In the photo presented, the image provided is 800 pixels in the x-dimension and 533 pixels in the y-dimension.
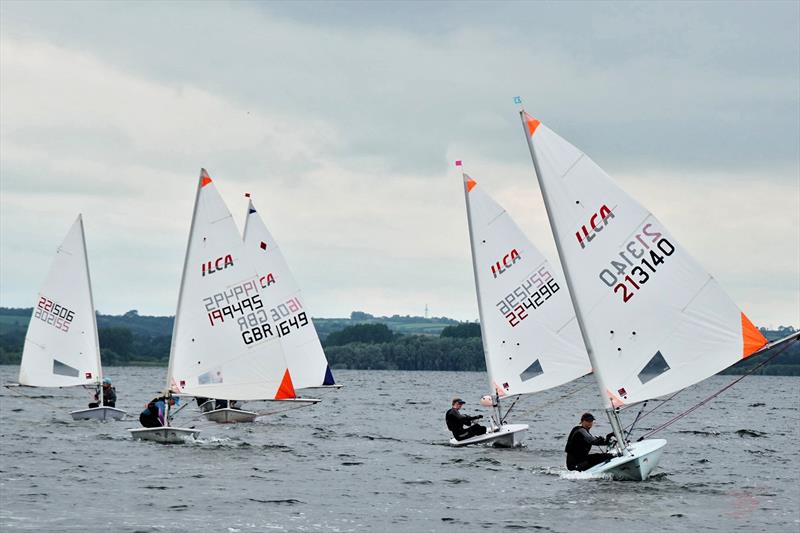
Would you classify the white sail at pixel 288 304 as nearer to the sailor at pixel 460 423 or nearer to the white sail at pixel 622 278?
the sailor at pixel 460 423

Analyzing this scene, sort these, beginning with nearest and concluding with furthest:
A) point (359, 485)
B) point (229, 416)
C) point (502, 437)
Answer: point (359, 485), point (502, 437), point (229, 416)

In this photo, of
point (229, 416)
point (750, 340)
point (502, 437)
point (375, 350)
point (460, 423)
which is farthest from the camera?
point (375, 350)

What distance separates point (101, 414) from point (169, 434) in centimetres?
1222

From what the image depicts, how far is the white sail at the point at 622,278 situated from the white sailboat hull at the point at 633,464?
4.74 feet

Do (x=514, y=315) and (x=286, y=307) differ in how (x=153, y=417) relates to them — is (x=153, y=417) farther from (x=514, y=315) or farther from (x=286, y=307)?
(x=286, y=307)

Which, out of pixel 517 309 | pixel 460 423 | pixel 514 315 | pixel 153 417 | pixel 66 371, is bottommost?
pixel 460 423

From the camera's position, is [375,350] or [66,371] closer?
[66,371]

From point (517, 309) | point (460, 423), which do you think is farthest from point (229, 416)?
point (517, 309)

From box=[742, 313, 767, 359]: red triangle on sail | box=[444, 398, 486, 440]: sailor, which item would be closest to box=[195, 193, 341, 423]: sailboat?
box=[444, 398, 486, 440]: sailor

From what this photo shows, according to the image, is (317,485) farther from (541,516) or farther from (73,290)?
(73,290)

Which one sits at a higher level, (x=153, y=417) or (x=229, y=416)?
(x=229, y=416)

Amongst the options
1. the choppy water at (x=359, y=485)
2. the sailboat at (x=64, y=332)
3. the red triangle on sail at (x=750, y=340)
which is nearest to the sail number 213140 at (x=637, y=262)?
the red triangle on sail at (x=750, y=340)

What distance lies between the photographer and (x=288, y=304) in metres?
44.7

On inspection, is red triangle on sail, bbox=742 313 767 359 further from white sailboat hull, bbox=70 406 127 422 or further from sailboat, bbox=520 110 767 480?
white sailboat hull, bbox=70 406 127 422
